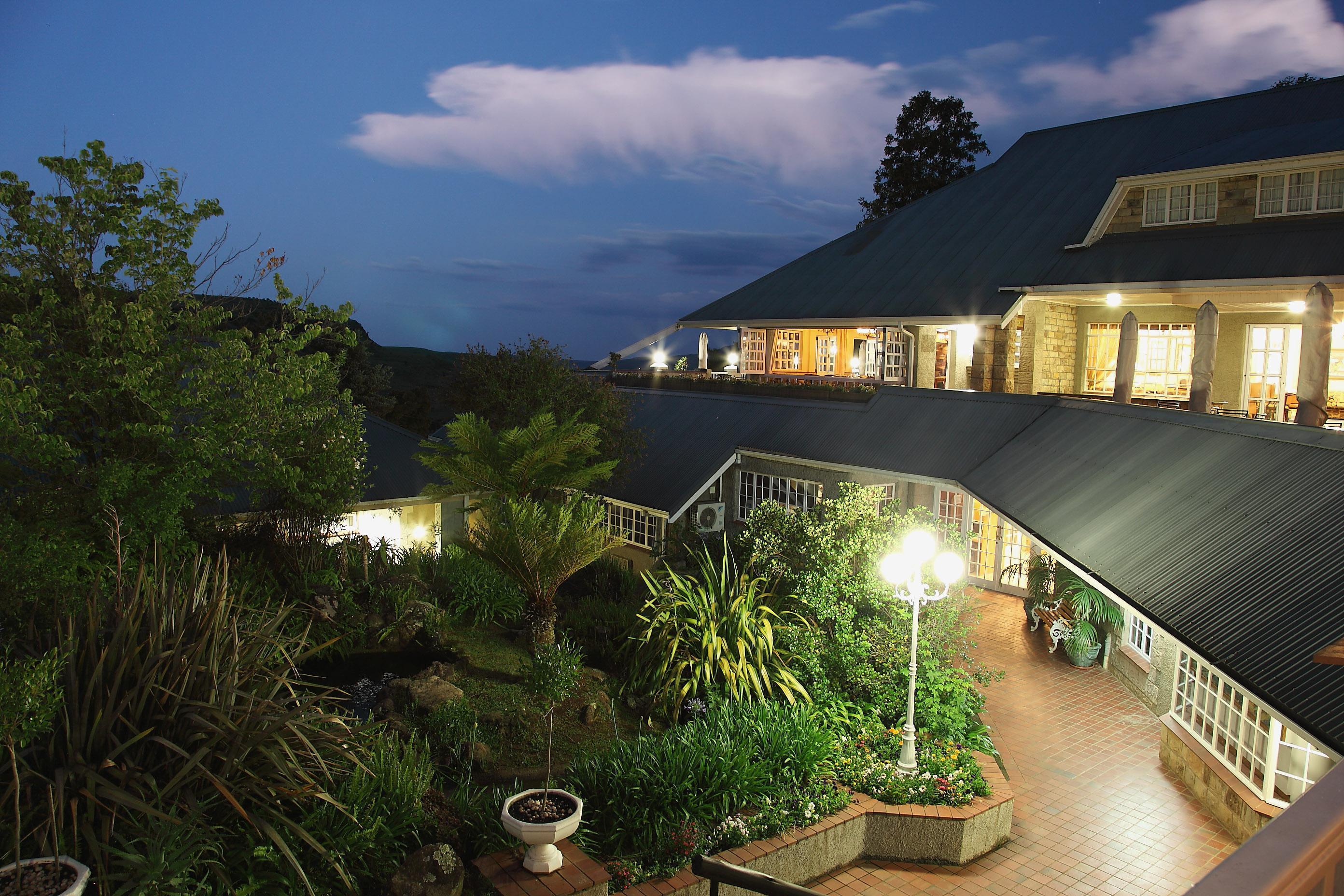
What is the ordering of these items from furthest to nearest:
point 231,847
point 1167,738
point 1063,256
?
point 1063,256, point 1167,738, point 231,847

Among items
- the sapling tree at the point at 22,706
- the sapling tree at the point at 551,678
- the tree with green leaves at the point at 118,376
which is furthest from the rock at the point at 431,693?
the sapling tree at the point at 22,706

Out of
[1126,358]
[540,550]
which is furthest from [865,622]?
[1126,358]

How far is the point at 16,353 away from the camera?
989cm

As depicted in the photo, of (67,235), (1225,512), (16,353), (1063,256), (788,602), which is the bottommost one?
(788,602)

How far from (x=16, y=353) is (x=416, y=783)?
7153 millimetres

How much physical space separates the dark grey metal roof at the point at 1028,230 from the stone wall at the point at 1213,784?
8797 millimetres

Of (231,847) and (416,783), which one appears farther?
(416,783)

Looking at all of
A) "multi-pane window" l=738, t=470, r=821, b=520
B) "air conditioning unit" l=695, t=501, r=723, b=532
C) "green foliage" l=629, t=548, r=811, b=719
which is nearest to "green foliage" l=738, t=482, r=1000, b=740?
"green foliage" l=629, t=548, r=811, b=719

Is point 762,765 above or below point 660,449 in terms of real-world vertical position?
below

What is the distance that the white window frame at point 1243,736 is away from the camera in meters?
6.91

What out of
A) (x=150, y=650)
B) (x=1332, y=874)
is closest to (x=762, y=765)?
(x=150, y=650)

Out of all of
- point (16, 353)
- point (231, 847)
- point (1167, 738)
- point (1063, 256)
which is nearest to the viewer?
point (231, 847)

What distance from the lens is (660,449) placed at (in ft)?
64.6

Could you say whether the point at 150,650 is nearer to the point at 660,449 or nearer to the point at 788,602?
the point at 788,602
